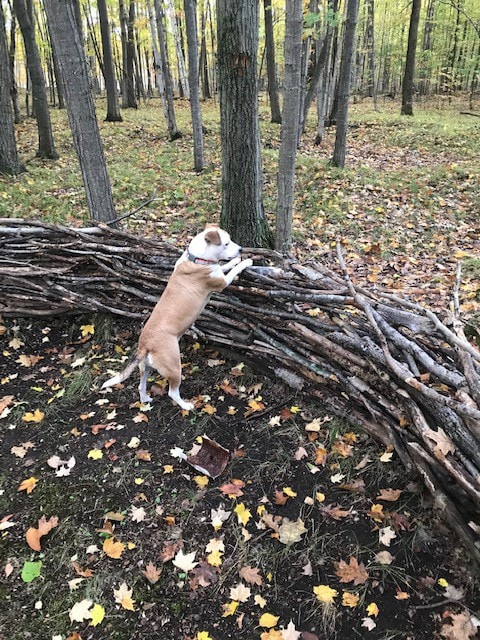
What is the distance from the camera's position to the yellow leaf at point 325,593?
7.72 ft

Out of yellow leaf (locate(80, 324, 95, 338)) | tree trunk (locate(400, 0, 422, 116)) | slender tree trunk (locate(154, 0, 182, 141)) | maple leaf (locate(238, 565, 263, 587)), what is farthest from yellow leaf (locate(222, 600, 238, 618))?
tree trunk (locate(400, 0, 422, 116))

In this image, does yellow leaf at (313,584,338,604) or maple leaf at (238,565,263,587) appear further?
maple leaf at (238,565,263,587)

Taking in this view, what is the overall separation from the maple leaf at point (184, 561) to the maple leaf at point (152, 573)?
108 mm

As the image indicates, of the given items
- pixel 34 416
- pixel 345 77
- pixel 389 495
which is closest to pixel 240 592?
pixel 389 495

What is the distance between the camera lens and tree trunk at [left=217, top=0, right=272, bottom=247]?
14.6 ft

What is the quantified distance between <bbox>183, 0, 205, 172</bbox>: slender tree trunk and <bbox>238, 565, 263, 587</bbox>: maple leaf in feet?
31.4

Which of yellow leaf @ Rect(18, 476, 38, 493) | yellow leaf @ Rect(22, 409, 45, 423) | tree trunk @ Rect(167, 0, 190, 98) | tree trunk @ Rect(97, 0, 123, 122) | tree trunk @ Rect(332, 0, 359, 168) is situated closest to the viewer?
yellow leaf @ Rect(18, 476, 38, 493)

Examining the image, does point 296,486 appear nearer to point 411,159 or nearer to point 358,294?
point 358,294

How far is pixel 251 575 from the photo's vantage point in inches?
98.5

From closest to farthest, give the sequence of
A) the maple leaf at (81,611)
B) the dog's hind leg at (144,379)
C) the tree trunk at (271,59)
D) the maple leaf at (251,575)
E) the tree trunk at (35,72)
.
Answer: the maple leaf at (81,611)
the maple leaf at (251,575)
the dog's hind leg at (144,379)
the tree trunk at (35,72)
the tree trunk at (271,59)

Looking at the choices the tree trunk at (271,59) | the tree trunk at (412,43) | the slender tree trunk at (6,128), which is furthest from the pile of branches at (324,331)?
the tree trunk at (412,43)

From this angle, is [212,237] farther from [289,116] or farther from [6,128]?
[6,128]

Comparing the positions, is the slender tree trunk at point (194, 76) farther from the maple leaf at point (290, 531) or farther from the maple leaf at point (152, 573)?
the maple leaf at point (152, 573)

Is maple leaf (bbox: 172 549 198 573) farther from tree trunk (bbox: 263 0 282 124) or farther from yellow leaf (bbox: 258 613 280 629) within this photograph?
tree trunk (bbox: 263 0 282 124)
